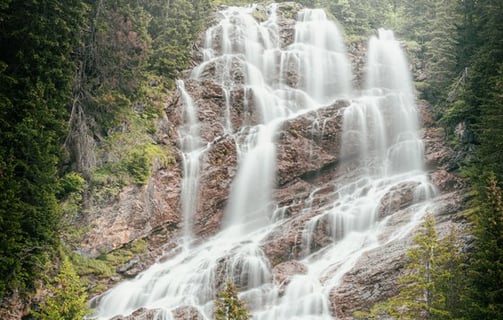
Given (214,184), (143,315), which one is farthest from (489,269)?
(214,184)

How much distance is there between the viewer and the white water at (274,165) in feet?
64.0

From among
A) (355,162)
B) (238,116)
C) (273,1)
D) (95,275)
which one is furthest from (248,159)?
(273,1)

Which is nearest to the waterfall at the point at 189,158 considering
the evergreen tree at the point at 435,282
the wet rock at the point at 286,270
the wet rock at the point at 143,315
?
the wet rock at the point at 286,270

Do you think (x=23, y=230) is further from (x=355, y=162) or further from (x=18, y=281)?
(x=355, y=162)

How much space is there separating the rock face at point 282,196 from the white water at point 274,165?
0.35 meters

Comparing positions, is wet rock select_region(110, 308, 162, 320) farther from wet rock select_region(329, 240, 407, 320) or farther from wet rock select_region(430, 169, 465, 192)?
wet rock select_region(430, 169, 465, 192)

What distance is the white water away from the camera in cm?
1950

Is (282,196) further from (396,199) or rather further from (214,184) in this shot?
(396,199)

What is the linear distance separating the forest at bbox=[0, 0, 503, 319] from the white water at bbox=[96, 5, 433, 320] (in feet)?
7.17

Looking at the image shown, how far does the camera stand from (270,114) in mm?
31219

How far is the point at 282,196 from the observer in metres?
26.6

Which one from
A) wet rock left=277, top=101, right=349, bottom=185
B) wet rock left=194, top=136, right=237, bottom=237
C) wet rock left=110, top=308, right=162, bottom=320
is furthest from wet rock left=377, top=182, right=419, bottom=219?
wet rock left=110, top=308, right=162, bottom=320

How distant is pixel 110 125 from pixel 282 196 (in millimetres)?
10486

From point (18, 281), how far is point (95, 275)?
489 cm
